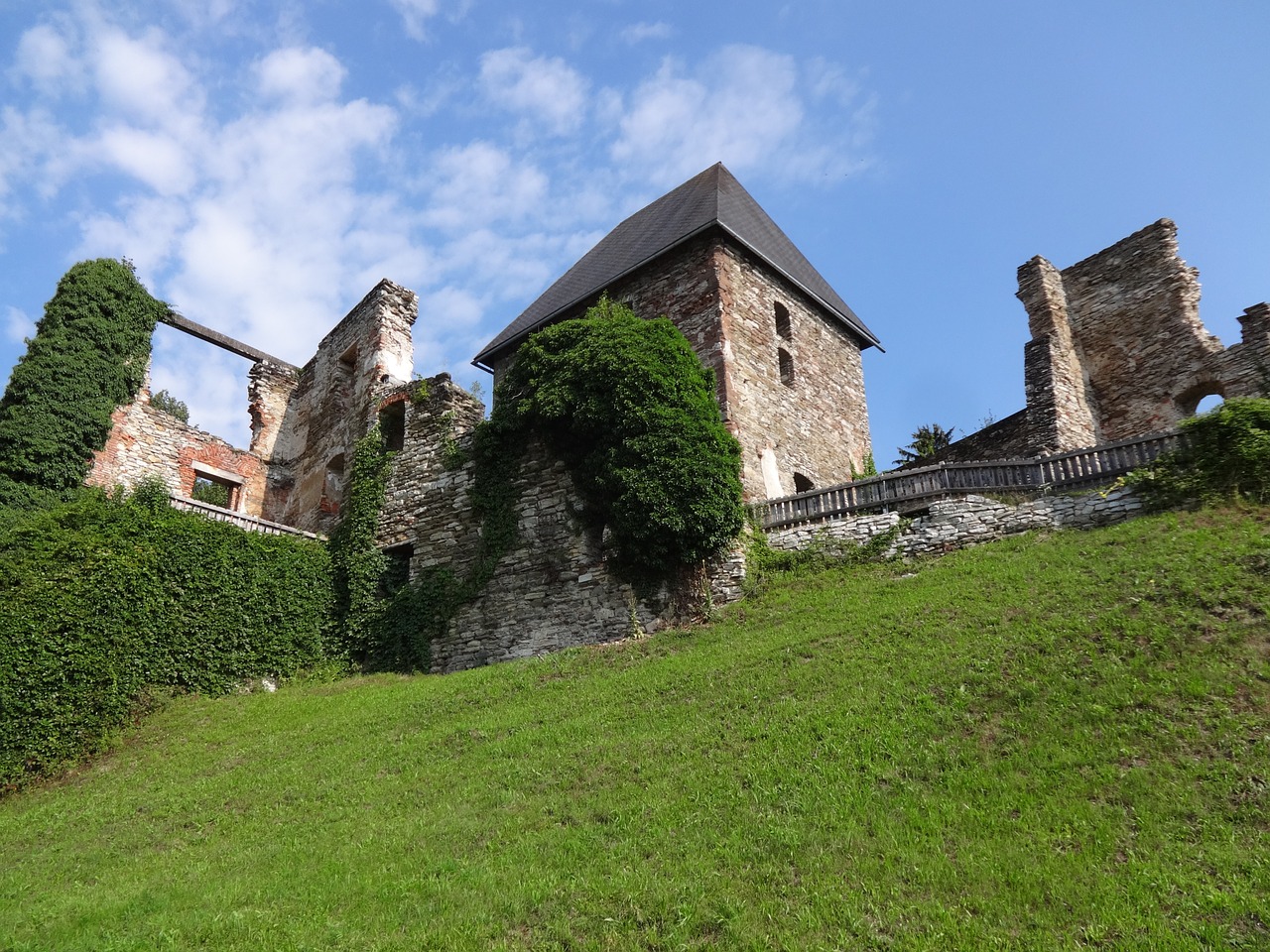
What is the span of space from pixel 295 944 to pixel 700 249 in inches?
608

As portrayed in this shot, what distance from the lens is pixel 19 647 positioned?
483 inches

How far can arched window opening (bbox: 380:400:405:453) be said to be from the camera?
19.2m

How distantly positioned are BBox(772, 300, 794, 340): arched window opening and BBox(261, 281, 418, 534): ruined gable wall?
8.38 m

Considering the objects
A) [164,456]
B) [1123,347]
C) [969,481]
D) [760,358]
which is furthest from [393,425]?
[1123,347]

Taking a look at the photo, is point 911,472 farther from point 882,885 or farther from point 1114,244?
point 1114,244

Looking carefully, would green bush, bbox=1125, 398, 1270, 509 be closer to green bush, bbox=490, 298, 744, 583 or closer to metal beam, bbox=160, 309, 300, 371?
green bush, bbox=490, 298, 744, 583

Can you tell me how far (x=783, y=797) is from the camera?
25.2 ft

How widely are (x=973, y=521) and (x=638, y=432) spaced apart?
5.50m

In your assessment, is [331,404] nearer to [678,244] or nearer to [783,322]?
[678,244]

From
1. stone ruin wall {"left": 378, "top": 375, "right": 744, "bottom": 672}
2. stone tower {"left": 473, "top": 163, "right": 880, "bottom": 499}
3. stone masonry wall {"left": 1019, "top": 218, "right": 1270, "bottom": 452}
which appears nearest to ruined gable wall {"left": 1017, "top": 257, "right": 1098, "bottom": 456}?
stone masonry wall {"left": 1019, "top": 218, "right": 1270, "bottom": 452}

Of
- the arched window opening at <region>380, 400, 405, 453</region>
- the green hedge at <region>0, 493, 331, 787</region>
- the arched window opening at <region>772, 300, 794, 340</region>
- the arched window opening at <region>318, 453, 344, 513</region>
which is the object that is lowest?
the green hedge at <region>0, 493, 331, 787</region>

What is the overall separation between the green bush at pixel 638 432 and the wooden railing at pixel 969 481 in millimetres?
1289

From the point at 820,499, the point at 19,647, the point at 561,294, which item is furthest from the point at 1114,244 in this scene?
Result: the point at 19,647

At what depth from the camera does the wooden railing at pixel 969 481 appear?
13781 millimetres
